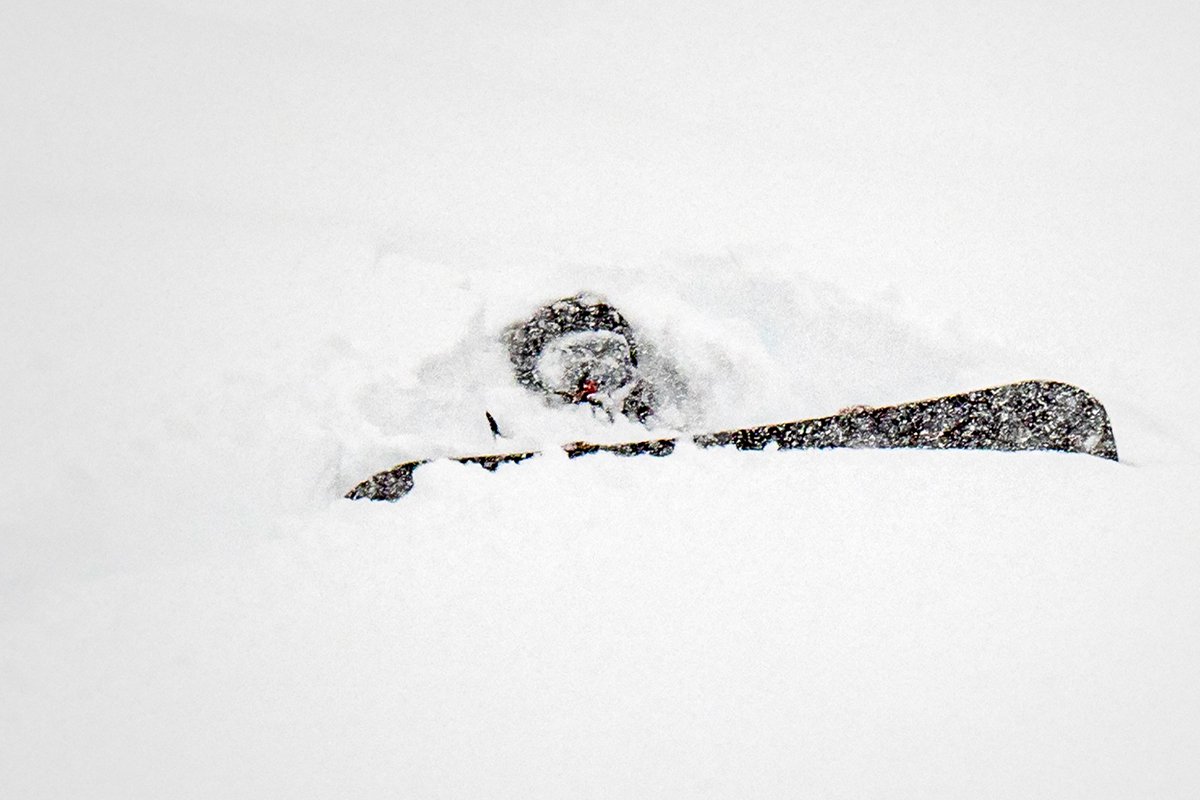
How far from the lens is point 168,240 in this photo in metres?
2.47

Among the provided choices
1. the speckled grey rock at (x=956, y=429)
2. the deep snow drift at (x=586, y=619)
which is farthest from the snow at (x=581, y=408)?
the speckled grey rock at (x=956, y=429)

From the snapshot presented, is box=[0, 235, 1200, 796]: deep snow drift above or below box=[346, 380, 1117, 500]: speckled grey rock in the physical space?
below

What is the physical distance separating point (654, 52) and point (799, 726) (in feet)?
12.5

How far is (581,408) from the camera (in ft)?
8.03

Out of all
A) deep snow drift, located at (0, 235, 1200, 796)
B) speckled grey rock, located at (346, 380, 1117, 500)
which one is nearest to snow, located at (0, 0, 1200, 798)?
deep snow drift, located at (0, 235, 1200, 796)

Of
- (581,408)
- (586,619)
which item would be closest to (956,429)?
(581,408)

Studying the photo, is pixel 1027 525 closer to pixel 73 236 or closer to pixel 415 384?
pixel 415 384

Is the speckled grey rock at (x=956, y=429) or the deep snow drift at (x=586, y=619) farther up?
the speckled grey rock at (x=956, y=429)

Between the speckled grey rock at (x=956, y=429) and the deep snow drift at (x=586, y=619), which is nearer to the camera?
the deep snow drift at (x=586, y=619)

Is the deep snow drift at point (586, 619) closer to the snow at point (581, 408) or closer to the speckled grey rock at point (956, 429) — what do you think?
the snow at point (581, 408)

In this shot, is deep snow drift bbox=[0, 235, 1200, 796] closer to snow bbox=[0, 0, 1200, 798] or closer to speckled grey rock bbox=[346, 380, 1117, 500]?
snow bbox=[0, 0, 1200, 798]

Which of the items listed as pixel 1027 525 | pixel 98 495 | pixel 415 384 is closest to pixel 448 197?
pixel 415 384

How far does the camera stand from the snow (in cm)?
115

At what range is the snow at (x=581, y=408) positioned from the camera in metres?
1.15
